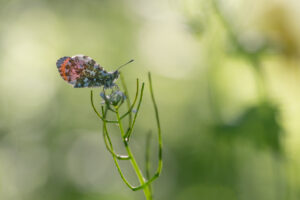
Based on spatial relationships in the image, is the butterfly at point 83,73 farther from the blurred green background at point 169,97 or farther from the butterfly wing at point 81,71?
the blurred green background at point 169,97

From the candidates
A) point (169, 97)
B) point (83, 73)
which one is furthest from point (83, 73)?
point (169, 97)

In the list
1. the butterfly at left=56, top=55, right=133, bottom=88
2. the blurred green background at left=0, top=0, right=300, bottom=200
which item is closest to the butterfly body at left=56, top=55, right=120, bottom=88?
the butterfly at left=56, top=55, right=133, bottom=88

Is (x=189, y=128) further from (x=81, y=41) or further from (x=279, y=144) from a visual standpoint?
(x=81, y=41)

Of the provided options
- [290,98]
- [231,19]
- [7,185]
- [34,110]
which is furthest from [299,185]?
[34,110]

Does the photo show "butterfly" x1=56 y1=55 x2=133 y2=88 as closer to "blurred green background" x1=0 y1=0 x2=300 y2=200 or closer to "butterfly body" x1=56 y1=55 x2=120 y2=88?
"butterfly body" x1=56 y1=55 x2=120 y2=88

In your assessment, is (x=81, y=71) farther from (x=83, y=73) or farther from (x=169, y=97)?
(x=169, y=97)

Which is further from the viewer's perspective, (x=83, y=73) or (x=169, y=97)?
(x=169, y=97)
